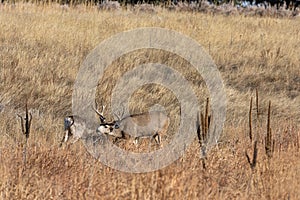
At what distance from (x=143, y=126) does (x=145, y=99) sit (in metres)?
2.00

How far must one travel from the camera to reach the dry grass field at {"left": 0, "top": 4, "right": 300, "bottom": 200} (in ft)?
18.4

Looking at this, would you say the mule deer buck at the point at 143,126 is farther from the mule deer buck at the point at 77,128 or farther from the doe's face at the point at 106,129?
the mule deer buck at the point at 77,128

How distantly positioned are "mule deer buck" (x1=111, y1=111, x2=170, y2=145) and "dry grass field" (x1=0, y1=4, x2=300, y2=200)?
789 millimetres

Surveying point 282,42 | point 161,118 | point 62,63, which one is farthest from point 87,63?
point 282,42

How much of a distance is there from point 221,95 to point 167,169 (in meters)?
6.24

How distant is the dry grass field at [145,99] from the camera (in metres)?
5.59

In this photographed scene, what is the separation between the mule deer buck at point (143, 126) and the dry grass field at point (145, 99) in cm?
79

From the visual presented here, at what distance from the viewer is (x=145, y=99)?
434 inches

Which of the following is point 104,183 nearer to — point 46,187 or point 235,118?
point 46,187

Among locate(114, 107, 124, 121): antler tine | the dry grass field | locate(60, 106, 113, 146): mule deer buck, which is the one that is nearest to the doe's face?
locate(60, 106, 113, 146): mule deer buck

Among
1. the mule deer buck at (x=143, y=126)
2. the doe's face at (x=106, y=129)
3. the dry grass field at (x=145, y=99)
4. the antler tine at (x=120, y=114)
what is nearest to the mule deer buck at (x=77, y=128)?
the doe's face at (x=106, y=129)

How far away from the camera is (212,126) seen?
380 inches

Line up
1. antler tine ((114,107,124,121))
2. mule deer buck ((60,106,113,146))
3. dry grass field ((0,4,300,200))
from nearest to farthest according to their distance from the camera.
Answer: dry grass field ((0,4,300,200))
mule deer buck ((60,106,113,146))
antler tine ((114,107,124,121))

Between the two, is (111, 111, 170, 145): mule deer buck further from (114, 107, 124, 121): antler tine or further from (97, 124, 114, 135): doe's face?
(114, 107, 124, 121): antler tine
